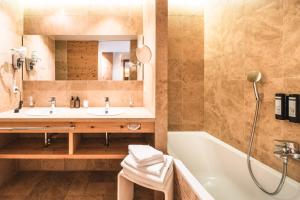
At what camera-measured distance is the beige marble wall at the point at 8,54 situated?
2.39 meters

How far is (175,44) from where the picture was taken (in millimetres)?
2975

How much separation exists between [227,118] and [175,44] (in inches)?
44.0

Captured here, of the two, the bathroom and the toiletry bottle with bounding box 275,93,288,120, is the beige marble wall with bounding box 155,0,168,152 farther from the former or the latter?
the toiletry bottle with bounding box 275,93,288,120

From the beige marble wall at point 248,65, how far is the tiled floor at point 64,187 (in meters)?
1.12

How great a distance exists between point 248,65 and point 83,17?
6.28 feet

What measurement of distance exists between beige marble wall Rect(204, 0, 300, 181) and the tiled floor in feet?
3.69

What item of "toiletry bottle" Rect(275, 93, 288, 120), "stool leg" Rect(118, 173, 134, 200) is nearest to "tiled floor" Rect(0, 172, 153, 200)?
"stool leg" Rect(118, 173, 134, 200)

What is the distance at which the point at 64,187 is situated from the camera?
2422 millimetres

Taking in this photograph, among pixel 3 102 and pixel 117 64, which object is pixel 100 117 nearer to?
pixel 117 64

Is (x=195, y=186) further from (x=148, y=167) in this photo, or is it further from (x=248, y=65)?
(x=248, y=65)

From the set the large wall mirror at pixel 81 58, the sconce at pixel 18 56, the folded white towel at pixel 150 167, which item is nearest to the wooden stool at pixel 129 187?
the folded white towel at pixel 150 167

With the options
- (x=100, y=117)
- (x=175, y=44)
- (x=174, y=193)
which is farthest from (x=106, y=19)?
(x=174, y=193)

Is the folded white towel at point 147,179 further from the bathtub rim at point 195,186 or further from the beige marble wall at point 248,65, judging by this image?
the beige marble wall at point 248,65

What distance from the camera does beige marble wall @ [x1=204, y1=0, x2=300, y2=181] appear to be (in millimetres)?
1643
